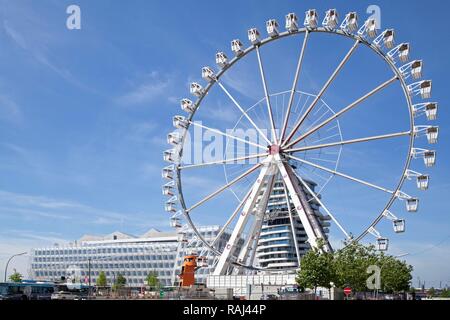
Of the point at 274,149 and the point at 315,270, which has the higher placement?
the point at 274,149

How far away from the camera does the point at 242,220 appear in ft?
198

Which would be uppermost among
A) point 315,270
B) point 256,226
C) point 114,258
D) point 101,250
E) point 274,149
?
point 274,149

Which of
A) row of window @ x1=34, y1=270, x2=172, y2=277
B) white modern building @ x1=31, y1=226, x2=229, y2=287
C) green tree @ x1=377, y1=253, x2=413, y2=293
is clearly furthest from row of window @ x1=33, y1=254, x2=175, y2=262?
green tree @ x1=377, y1=253, x2=413, y2=293

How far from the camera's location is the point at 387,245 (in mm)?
51250

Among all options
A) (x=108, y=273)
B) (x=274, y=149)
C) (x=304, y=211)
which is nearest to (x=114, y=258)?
(x=108, y=273)

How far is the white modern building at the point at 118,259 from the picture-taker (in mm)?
171875

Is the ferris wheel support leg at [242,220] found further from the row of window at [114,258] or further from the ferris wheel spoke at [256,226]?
the row of window at [114,258]

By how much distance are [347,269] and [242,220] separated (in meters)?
13.9

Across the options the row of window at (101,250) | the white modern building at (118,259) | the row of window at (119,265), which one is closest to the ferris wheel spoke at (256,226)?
the white modern building at (118,259)

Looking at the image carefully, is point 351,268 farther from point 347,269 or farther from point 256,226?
point 256,226
